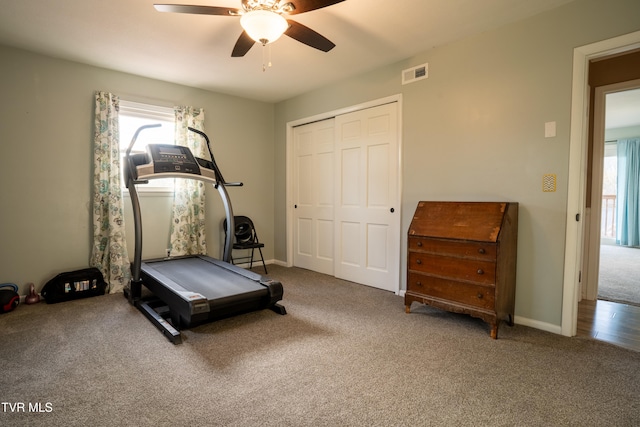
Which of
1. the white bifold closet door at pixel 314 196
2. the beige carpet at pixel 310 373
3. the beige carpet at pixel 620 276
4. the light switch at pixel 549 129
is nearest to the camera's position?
the beige carpet at pixel 310 373

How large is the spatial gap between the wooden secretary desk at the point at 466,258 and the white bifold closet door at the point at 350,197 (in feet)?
2.36

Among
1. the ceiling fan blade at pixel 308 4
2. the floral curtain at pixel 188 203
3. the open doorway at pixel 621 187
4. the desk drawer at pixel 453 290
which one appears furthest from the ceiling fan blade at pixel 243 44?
the open doorway at pixel 621 187

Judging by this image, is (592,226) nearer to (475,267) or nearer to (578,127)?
(578,127)

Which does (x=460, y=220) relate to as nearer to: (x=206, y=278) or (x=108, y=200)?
(x=206, y=278)

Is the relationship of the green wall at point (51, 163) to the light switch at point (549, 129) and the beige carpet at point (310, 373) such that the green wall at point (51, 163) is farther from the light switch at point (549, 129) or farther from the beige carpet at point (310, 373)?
the light switch at point (549, 129)

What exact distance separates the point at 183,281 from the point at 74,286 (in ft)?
4.28

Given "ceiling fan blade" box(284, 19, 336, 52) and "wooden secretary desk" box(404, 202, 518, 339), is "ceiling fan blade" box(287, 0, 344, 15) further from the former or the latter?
"wooden secretary desk" box(404, 202, 518, 339)

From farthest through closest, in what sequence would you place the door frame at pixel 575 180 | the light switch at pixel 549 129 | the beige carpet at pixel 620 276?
the beige carpet at pixel 620 276 → the light switch at pixel 549 129 → the door frame at pixel 575 180

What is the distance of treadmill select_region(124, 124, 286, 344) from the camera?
251cm

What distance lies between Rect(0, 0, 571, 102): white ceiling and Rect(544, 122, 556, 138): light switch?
88cm

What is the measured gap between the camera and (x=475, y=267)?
2475 millimetres

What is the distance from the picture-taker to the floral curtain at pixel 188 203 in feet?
13.3

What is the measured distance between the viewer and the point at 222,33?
282 centimetres

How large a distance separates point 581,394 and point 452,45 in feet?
9.38
